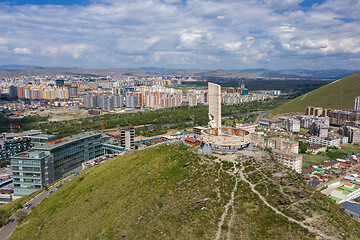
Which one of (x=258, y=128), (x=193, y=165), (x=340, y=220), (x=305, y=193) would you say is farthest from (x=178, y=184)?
(x=258, y=128)

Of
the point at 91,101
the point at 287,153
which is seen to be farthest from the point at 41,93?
the point at 287,153

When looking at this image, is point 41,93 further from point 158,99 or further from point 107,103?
point 158,99

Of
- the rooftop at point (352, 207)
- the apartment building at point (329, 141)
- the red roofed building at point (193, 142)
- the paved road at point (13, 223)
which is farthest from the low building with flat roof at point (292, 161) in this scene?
the paved road at point (13, 223)

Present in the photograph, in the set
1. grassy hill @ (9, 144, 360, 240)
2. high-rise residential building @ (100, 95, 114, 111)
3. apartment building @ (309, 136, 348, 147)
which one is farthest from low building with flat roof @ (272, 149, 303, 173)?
high-rise residential building @ (100, 95, 114, 111)

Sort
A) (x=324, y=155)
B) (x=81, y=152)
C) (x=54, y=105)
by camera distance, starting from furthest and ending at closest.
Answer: (x=54, y=105)
(x=324, y=155)
(x=81, y=152)

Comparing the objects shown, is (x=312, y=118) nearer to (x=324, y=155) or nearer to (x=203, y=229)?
(x=324, y=155)

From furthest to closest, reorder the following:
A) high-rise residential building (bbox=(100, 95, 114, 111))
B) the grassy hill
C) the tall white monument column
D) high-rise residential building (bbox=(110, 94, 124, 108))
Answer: high-rise residential building (bbox=(110, 94, 124, 108))
high-rise residential building (bbox=(100, 95, 114, 111))
the tall white monument column
the grassy hill

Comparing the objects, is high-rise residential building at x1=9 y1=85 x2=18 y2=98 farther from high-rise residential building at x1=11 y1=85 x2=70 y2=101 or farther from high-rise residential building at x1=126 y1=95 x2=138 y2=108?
high-rise residential building at x1=126 y1=95 x2=138 y2=108
